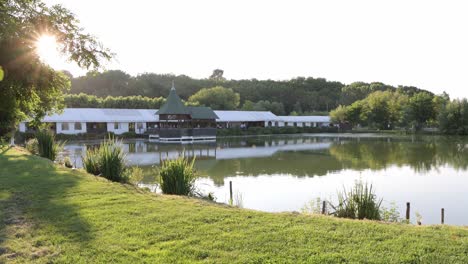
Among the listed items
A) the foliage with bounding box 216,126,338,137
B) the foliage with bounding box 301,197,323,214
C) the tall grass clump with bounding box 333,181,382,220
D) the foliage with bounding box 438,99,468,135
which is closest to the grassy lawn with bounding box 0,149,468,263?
the tall grass clump with bounding box 333,181,382,220

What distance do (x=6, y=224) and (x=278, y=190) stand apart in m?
7.45

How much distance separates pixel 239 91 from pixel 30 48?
239 feet

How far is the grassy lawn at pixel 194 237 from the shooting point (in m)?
3.40

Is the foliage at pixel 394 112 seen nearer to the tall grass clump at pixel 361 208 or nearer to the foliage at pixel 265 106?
the foliage at pixel 265 106

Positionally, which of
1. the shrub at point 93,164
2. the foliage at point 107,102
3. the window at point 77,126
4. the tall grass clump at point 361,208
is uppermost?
the foliage at point 107,102

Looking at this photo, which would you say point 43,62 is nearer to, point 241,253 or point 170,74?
point 241,253

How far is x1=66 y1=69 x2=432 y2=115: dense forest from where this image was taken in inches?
2608

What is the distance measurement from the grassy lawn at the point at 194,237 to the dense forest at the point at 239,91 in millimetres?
55679

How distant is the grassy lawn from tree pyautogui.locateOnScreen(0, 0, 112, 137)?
2.32 metres

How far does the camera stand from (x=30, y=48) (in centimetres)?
662

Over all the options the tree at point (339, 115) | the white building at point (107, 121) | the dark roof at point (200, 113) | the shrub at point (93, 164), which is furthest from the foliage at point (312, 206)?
the tree at point (339, 115)

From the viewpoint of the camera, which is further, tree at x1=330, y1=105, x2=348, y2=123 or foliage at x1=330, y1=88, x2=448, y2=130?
tree at x1=330, y1=105, x2=348, y2=123

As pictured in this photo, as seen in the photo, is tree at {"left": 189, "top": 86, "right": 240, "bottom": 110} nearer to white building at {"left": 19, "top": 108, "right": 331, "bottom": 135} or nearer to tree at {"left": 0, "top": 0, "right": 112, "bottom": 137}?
white building at {"left": 19, "top": 108, "right": 331, "bottom": 135}

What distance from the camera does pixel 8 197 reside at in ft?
20.2
